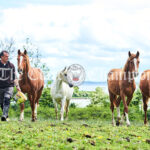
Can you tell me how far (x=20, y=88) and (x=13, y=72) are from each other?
923mm

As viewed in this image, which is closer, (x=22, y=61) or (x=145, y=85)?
(x=22, y=61)

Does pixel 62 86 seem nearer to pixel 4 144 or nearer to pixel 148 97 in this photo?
pixel 148 97

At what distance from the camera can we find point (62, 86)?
14094 mm

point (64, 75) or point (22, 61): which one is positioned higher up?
point (22, 61)

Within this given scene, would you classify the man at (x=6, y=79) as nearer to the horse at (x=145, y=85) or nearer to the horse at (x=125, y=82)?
the horse at (x=125, y=82)

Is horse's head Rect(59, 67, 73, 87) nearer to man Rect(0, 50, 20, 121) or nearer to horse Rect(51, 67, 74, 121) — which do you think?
horse Rect(51, 67, 74, 121)

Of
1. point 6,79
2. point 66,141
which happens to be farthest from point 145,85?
point 66,141

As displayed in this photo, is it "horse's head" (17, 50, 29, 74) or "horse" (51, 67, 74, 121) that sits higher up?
"horse's head" (17, 50, 29, 74)

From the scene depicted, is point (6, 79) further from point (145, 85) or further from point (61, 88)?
point (145, 85)

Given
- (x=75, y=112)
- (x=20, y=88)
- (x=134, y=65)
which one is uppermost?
(x=134, y=65)

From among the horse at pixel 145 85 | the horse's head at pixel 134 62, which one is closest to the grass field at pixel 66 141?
the horse's head at pixel 134 62

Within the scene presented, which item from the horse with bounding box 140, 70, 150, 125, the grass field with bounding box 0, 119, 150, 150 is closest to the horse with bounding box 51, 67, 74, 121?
the horse with bounding box 140, 70, 150, 125

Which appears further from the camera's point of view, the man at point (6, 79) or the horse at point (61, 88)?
the horse at point (61, 88)

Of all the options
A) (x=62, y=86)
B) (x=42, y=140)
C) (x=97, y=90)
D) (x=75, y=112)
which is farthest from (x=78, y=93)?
(x=42, y=140)
